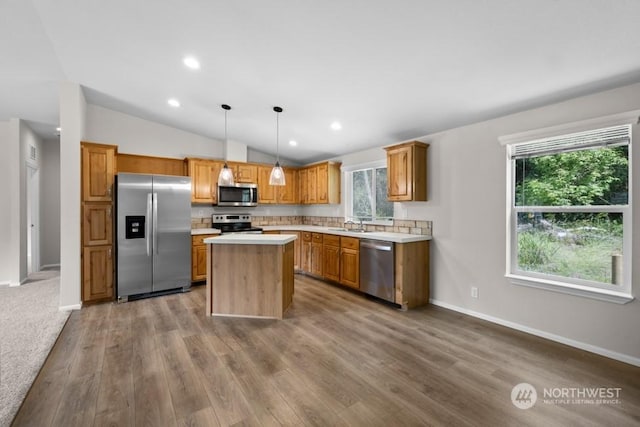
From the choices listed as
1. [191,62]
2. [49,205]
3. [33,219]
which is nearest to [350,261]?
[191,62]

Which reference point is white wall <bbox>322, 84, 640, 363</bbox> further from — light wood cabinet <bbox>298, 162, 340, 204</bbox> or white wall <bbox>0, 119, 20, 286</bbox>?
white wall <bbox>0, 119, 20, 286</bbox>

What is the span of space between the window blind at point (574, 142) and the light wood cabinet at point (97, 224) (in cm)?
515

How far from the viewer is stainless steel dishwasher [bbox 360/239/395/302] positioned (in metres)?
3.80

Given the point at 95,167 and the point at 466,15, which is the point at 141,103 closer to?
the point at 95,167

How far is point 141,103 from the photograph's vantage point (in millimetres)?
4441

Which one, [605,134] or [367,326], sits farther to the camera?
[367,326]

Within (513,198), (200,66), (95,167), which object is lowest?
(513,198)

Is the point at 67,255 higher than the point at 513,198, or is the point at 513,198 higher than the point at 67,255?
the point at 513,198

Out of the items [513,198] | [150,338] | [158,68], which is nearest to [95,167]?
[158,68]

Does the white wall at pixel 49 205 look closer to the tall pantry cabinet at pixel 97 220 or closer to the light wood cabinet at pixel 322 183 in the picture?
the tall pantry cabinet at pixel 97 220

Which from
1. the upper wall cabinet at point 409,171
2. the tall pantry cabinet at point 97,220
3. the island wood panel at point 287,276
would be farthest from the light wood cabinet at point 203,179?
the upper wall cabinet at point 409,171

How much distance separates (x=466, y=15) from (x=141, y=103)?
444cm

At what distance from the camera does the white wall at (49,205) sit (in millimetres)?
6172

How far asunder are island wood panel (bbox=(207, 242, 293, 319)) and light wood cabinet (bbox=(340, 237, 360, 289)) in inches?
48.2
